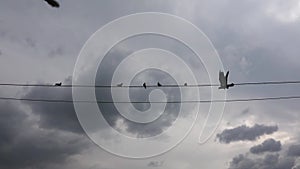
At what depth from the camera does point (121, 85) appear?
35.8 meters

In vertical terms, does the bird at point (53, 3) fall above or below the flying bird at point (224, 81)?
below

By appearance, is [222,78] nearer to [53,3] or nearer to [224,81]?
[224,81]

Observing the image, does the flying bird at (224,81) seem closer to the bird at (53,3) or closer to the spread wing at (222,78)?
the spread wing at (222,78)

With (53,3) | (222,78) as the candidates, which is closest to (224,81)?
(222,78)

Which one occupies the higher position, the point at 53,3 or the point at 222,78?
the point at 222,78

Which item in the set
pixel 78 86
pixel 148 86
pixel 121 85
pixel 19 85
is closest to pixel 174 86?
pixel 148 86

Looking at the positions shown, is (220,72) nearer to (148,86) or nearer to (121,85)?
(148,86)

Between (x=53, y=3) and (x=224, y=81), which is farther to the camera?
(x=224, y=81)

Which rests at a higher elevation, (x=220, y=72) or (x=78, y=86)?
(x=78, y=86)

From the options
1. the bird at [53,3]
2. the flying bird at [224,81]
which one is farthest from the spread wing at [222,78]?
the bird at [53,3]

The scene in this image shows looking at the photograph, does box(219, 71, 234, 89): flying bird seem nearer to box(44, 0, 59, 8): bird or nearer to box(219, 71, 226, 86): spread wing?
box(219, 71, 226, 86): spread wing

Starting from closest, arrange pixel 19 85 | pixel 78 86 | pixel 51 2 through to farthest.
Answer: pixel 51 2 < pixel 19 85 < pixel 78 86

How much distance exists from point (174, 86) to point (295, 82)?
34.7 ft

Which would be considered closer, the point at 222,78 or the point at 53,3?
the point at 53,3
